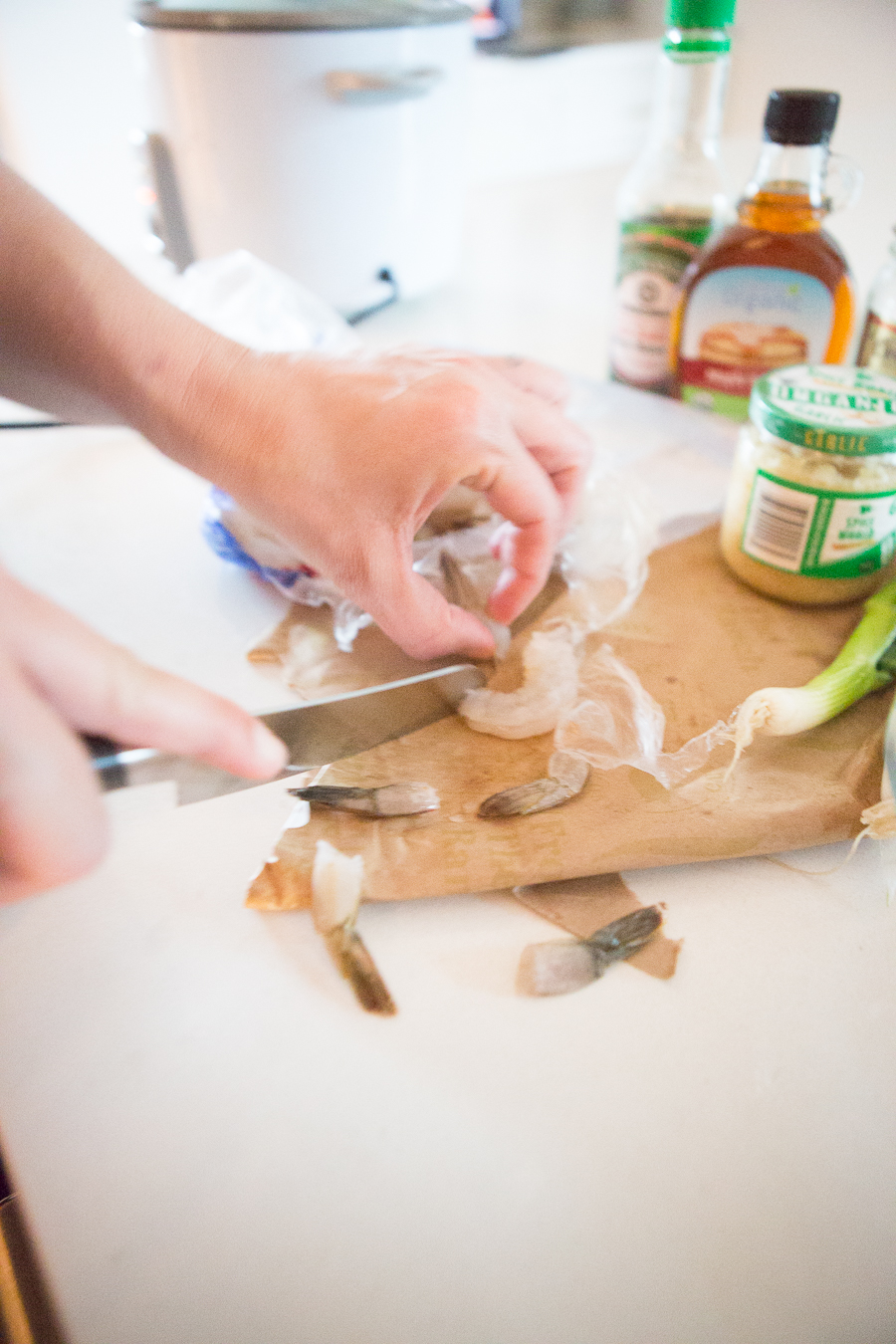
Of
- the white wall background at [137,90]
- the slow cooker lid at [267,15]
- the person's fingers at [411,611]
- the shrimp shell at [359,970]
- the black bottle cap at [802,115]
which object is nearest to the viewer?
the shrimp shell at [359,970]

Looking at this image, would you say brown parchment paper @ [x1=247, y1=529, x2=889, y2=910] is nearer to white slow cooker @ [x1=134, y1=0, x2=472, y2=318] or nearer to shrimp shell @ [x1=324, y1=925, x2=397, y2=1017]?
shrimp shell @ [x1=324, y1=925, x2=397, y2=1017]

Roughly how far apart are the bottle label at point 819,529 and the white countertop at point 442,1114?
0.21 metres

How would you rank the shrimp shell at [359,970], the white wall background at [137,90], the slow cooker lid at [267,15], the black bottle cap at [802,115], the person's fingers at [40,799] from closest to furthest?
1. the person's fingers at [40,799]
2. the shrimp shell at [359,970]
3. the black bottle cap at [802,115]
4. the slow cooker lid at [267,15]
5. the white wall background at [137,90]

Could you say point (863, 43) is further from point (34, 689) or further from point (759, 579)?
point (34, 689)

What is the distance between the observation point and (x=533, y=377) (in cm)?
64

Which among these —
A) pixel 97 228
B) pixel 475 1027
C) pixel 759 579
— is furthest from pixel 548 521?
pixel 97 228

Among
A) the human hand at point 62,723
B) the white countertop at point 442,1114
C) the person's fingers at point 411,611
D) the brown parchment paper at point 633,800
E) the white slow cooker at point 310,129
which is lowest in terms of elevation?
the white countertop at point 442,1114

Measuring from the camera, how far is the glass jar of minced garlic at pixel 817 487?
20.7 inches

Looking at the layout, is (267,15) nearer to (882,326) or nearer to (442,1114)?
→ (882,326)

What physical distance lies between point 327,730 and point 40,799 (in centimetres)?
19

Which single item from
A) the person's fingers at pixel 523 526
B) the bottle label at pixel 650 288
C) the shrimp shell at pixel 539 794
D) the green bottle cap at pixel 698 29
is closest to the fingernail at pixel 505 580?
the person's fingers at pixel 523 526

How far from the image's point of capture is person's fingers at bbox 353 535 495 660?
18.9 inches

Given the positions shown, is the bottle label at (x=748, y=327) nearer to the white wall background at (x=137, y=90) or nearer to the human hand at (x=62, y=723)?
the white wall background at (x=137, y=90)

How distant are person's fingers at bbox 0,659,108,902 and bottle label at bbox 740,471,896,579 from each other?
18.4 inches
